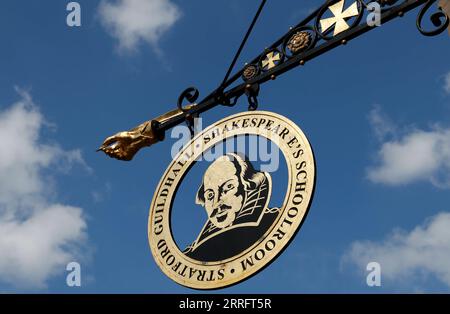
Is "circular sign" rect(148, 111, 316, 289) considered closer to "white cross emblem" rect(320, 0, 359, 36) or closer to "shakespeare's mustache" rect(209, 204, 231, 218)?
"shakespeare's mustache" rect(209, 204, 231, 218)

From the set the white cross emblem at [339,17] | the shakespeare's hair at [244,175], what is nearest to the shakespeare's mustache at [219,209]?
the shakespeare's hair at [244,175]

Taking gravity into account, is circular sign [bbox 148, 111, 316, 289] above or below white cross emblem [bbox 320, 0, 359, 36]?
below

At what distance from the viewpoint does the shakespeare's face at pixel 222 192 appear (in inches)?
276

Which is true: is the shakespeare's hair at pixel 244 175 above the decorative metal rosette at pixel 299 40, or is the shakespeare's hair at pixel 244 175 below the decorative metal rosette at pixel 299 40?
below

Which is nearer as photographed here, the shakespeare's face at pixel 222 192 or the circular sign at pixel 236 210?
the circular sign at pixel 236 210

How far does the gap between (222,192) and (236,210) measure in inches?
13.0

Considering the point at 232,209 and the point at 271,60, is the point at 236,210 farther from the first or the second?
the point at 271,60

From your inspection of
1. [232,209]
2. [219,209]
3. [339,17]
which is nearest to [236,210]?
[232,209]

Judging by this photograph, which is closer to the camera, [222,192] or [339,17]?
[222,192]

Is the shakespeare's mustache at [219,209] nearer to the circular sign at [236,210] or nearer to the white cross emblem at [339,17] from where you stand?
the circular sign at [236,210]

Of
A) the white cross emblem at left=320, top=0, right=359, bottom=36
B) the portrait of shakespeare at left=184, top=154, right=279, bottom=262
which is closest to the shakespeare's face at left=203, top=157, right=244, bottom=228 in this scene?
the portrait of shakespeare at left=184, top=154, right=279, bottom=262

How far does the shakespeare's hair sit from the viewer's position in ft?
22.9

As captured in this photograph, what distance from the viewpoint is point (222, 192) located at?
7219 mm
